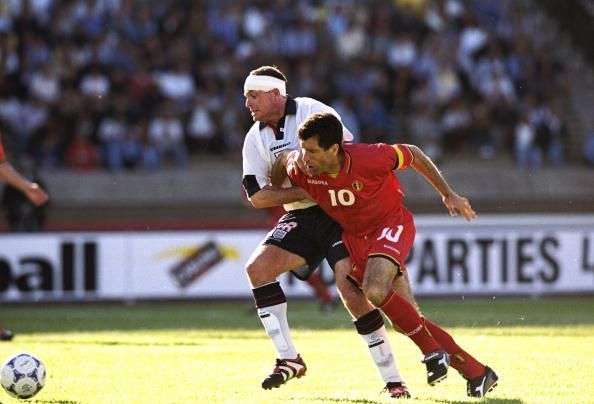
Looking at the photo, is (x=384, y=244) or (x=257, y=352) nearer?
(x=384, y=244)

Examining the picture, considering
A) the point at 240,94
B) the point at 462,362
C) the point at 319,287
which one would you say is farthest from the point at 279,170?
the point at 240,94

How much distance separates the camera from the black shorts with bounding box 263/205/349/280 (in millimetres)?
8070

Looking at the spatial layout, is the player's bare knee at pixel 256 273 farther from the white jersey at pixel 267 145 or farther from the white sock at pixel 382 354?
the white sock at pixel 382 354

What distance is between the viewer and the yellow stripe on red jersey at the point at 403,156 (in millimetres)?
7645

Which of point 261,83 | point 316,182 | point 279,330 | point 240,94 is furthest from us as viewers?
point 240,94

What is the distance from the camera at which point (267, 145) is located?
828 cm

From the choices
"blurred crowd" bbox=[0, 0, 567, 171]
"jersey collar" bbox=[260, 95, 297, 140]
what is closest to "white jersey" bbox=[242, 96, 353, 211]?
"jersey collar" bbox=[260, 95, 297, 140]

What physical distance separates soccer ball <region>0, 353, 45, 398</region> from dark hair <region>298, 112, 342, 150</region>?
2.44 meters

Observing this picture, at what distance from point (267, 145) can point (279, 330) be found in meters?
1.36

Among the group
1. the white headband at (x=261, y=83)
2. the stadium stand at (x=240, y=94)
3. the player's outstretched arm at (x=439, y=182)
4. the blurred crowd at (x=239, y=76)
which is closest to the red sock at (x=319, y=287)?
the stadium stand at (x=240, y=94)

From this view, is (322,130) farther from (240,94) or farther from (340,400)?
(240,94)

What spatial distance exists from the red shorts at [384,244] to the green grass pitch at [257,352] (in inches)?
35.5

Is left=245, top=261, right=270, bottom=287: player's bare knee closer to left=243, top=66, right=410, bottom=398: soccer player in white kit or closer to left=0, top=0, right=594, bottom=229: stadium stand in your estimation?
left=243, top=66, right=410, bottom=398: soccer player in white kit

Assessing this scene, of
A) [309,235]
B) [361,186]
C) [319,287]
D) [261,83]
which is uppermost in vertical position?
[261,83]
